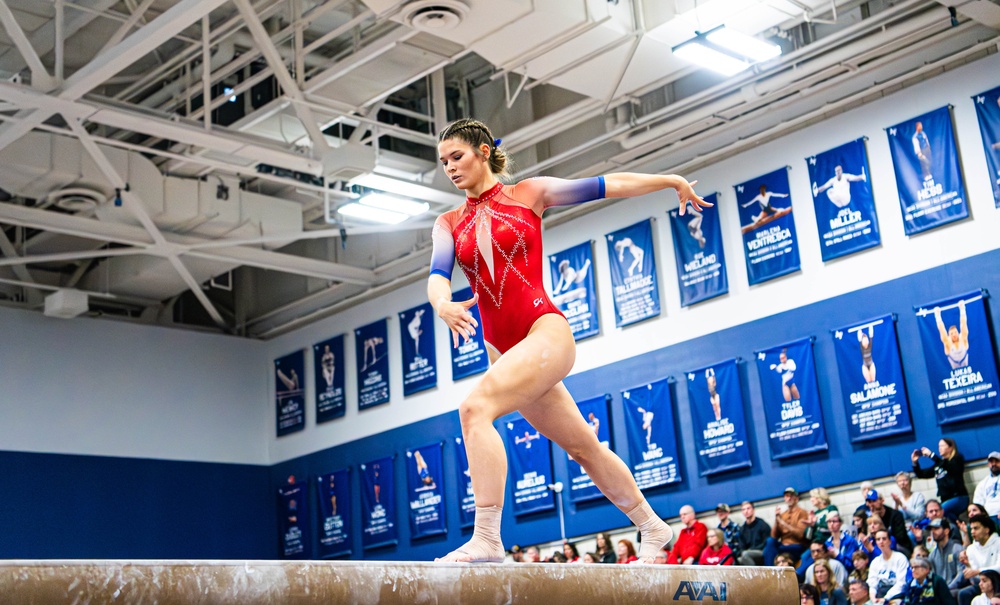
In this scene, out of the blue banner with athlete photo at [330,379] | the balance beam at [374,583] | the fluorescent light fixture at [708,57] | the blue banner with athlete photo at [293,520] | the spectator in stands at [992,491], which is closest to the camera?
the balance beam at [374,583]

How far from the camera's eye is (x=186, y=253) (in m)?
18.8

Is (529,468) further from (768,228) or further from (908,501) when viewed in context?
(908,501)

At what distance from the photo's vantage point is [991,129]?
44.6ft

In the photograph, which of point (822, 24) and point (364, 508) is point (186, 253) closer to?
point (364, 508)

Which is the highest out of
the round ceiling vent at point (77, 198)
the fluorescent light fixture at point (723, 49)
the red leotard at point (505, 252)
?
the round ceiling vent at point (77, 198)

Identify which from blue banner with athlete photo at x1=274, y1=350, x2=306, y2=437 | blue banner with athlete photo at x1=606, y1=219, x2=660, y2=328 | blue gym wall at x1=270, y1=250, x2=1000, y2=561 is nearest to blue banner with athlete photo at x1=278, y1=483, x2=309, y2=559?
blue banner with athlete photo at x1=274, y1=350, x2=306, y2=437

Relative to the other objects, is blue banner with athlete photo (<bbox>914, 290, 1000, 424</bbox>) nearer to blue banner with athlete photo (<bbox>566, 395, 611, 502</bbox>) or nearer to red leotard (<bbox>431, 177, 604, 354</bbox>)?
blue banner with athlete photo (<bbox>566, 395, 611, 502</bbox>)

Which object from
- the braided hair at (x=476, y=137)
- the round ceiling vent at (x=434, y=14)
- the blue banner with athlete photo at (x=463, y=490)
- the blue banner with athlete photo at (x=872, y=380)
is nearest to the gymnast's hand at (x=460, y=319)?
the braided hair at (x=476, y=137)

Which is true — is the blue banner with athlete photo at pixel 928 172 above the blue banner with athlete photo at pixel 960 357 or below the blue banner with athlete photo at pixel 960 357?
above

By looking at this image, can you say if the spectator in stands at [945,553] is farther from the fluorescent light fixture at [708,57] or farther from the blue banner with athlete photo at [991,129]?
the fluorescent light fixture at [708,57]

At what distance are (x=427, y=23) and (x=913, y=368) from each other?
24.1 ft

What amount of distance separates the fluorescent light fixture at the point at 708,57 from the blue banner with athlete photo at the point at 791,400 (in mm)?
3868

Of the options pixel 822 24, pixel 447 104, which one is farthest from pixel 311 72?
pixel 822 24

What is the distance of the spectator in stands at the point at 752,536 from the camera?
14.2m
